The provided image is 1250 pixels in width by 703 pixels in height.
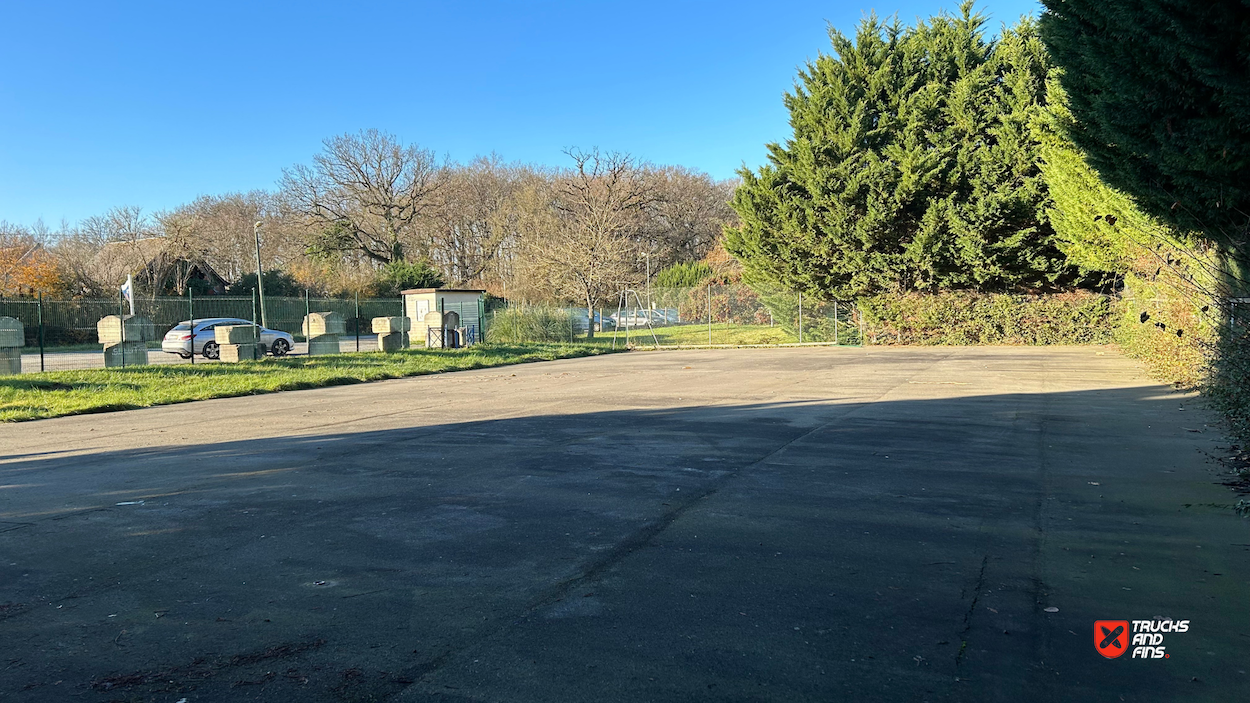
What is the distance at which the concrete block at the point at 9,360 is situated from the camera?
638 inches

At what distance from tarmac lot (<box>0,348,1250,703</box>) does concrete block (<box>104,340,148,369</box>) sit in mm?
9677

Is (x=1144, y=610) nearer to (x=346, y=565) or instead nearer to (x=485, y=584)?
(x=485, y=584)

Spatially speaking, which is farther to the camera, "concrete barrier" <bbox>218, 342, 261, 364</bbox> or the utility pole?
the utility pole

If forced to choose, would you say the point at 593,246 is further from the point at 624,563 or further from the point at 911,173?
the point at 624,563

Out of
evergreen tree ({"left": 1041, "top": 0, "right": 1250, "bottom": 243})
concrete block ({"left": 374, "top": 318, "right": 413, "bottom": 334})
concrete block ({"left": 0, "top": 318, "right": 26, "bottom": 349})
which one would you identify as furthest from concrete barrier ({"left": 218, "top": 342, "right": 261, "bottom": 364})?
evergreen tree ({"left": 1041, "top": 0, "right": 1250, "bottom": 243})

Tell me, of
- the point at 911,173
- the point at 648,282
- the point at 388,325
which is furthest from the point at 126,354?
the point at 648,282

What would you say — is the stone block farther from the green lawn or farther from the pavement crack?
the pavement crack

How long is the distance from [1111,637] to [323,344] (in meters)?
22.4

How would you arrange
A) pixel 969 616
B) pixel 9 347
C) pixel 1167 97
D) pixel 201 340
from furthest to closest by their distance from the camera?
pixel 201 340
pixel 9 347
pixel 1167 97
pixel 969 616

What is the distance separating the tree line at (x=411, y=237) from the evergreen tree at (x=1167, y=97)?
28.0 meters

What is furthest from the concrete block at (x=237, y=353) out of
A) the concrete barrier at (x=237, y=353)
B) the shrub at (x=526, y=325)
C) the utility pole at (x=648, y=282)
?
the utility pole at (x=648, y=282)

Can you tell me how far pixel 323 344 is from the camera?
23141 mm

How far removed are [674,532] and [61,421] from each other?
1137 centimetres

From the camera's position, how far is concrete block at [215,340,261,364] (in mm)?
20078
